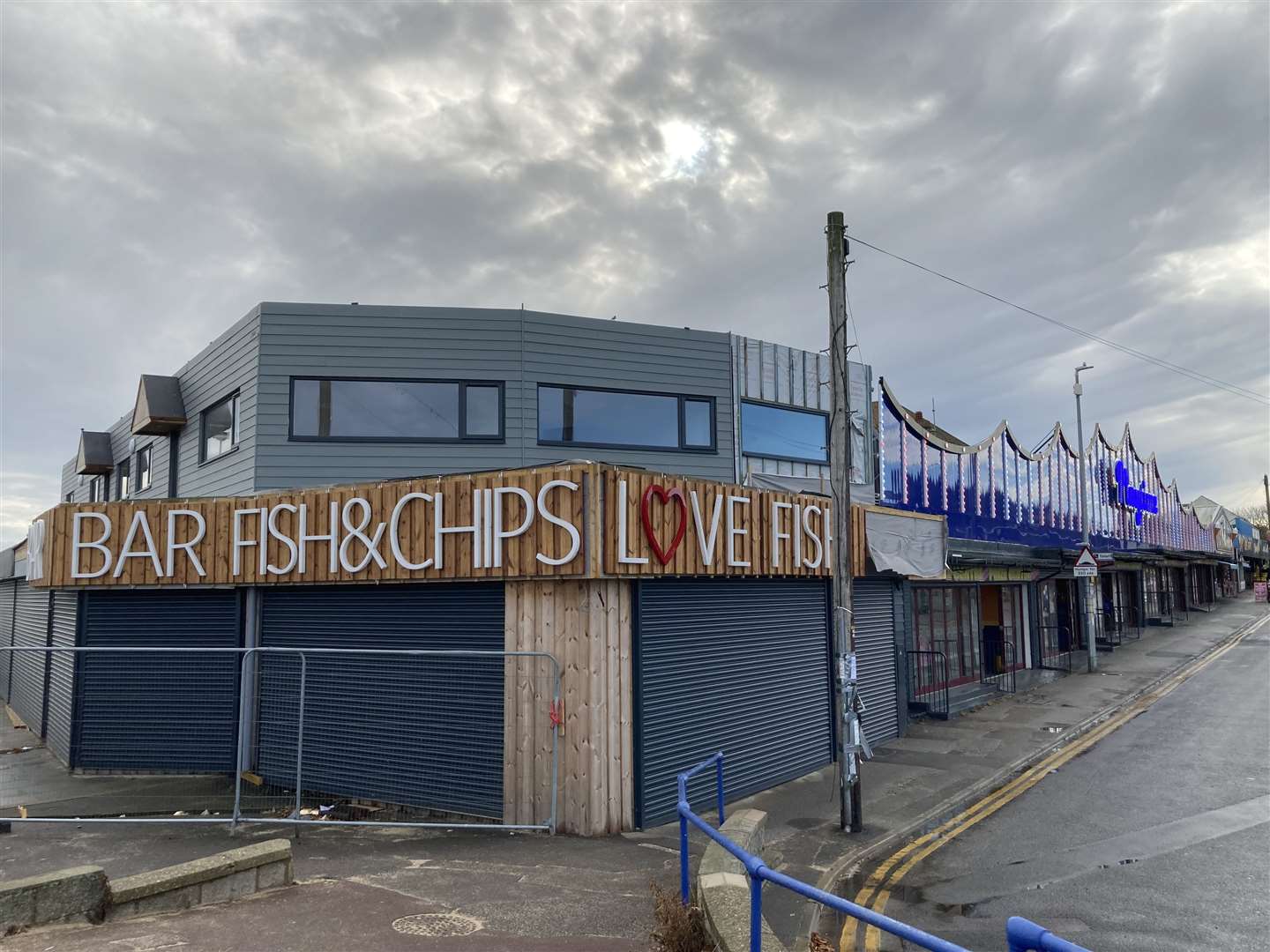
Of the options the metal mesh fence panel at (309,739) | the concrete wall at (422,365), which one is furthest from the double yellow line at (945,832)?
the concrete wall at (422,365)

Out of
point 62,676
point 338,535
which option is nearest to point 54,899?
point 338,535

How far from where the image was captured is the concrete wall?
1639 centimetres

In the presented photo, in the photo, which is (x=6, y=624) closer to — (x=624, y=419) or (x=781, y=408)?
(x=624, y=419)

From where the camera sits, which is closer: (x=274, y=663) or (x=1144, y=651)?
(x=274, y=663)

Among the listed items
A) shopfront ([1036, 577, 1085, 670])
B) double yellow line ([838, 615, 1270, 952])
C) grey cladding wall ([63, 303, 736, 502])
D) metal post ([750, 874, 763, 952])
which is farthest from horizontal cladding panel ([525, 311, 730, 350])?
shopfront ([1036, 577, 1085, 670])

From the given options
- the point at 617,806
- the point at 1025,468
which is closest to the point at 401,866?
the point at 617,806

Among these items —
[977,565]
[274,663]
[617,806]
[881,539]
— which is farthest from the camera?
[977,565]

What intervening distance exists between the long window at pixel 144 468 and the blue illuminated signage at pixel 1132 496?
39.3 metres

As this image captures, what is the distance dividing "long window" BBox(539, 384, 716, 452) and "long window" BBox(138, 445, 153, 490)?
1246 cm

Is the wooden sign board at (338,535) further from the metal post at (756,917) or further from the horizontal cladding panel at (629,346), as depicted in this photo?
the horizontal cladding panel at (629,346)

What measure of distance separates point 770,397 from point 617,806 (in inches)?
467

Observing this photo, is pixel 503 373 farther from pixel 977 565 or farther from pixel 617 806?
pixel 977 565

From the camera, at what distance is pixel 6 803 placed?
37.6 ft

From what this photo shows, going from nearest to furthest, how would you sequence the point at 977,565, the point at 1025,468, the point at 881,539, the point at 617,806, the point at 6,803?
the point at 617,806
the point at 6,803
the point at 881,539
the point at 977,565
the point at 1025,468
